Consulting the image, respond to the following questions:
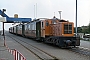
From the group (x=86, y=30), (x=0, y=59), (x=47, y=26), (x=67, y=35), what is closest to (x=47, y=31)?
(x=47, y=26)

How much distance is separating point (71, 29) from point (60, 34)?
4.40 feet

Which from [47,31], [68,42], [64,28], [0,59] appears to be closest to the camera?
[0,59]

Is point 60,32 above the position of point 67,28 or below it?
below

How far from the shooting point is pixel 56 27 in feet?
84.9

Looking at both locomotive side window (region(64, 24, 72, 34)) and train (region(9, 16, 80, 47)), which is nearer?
train (region(9, 16, 80, 47))

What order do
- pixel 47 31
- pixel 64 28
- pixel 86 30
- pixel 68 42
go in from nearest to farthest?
pixel 68 42, pixel 64 28, pixel 47 31, pixel 86 30

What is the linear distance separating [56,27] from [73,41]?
362 centimetres

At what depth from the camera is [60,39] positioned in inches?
900

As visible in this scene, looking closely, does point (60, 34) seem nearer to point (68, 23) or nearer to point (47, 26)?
point (68, 23)

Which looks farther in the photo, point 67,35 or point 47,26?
point 47,26

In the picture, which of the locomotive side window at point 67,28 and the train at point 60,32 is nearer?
the train at point 60,32

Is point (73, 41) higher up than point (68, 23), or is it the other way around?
point (68, 23)

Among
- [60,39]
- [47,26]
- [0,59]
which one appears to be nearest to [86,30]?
[47,26]

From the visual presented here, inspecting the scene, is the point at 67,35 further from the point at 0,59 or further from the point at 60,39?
the point at 0,59
